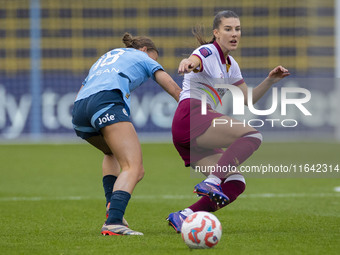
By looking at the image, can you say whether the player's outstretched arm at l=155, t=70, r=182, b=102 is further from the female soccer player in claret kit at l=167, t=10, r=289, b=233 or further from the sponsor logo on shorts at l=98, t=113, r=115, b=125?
the sponsor logo on shorts at l=98, t=113, r=115, b=125

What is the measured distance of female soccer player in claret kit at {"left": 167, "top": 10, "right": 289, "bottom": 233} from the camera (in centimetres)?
602

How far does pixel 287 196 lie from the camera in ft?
31.1

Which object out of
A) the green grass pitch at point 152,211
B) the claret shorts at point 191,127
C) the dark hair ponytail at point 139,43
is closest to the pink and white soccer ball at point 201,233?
the green grass pitch at point 152,211

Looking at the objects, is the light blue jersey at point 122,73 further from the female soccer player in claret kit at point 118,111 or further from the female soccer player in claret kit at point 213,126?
the female soccer player in claret kit at point 213,126

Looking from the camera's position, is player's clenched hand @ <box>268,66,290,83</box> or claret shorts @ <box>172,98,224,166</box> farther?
player's clenched hand @ <box>268,66,290,83</box>

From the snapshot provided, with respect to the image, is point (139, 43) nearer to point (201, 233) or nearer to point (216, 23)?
point (216, 23)

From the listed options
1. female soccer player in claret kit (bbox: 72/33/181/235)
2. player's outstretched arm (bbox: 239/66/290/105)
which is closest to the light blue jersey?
female soccer player in claret kit (bbox: 72/33/181/235)

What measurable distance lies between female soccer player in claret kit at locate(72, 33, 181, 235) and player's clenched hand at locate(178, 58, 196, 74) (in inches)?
12.9

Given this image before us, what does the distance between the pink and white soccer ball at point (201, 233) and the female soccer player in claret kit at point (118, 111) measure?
83cm

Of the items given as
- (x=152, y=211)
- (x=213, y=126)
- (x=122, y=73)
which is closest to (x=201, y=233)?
(x=213, y=126)

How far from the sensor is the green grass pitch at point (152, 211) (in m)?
5.38

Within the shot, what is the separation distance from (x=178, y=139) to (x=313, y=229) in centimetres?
136

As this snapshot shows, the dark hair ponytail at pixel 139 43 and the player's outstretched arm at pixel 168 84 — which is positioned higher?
the dark hair ponytail at pixel 139 43

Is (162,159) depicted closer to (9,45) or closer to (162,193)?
(162,193)
